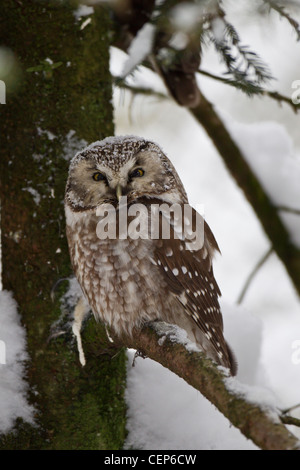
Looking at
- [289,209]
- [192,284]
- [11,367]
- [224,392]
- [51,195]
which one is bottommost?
[224,392]

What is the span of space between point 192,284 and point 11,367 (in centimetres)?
78

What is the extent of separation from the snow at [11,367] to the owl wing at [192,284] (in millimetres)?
631

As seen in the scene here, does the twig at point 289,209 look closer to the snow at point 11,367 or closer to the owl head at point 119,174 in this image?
the owl head at point 119,174

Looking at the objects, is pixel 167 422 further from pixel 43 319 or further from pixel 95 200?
pixel 95 200

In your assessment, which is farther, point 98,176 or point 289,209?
point 289,209

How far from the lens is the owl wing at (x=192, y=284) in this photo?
2.21 m

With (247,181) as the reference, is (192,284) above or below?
below

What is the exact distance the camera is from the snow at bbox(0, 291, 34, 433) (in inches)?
85.4

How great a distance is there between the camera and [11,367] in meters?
2.24

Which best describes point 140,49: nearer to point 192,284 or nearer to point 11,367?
point 192,284

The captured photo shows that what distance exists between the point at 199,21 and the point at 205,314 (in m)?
1.08

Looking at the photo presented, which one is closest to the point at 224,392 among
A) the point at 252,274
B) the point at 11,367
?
the point at 11,367

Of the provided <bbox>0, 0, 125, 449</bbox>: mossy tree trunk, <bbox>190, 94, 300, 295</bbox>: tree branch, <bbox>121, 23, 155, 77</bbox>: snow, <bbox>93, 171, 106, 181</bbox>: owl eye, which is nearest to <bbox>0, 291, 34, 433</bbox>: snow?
<bbox>0, 0, 125, 449</bbox>: mossy tree trunk

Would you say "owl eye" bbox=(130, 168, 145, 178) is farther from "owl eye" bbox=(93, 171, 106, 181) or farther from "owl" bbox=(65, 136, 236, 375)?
"owl eye" bbox=(93, 171, 106, 181)
